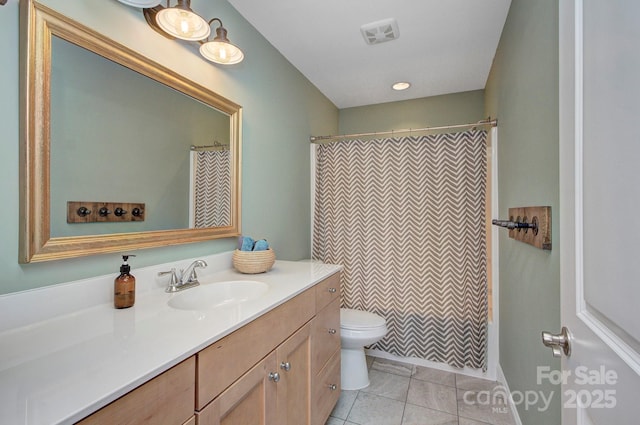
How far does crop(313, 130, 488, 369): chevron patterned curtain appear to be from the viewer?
6.80ft

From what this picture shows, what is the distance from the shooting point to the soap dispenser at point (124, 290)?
96 cm

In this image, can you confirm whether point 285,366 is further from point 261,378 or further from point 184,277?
point 184,277

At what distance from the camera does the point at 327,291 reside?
5.03ft

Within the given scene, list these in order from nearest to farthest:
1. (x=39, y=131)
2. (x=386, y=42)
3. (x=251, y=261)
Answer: (x=39, y=131)
(x=251, y=261)
(x=386, y=42)

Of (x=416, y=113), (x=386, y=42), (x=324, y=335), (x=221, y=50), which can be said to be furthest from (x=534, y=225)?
(x=416, y=113)

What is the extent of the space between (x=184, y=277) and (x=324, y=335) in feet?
2.45

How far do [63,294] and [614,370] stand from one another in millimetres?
1333

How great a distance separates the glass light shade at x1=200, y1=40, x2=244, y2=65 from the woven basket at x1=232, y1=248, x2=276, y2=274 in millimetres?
956

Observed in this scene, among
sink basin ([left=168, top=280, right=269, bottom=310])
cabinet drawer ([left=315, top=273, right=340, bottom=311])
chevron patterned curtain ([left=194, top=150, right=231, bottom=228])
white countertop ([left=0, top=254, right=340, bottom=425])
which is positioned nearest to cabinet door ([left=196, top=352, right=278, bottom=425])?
white countertop ([left=0, top=254, right=340, bottom=425])

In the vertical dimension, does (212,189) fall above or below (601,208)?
above

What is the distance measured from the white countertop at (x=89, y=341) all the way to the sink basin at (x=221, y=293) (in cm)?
9

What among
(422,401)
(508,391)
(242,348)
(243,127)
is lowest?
(422,401)

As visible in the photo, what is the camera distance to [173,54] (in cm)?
129

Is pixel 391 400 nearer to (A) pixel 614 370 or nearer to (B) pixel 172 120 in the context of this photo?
(A) pixel 614 370
